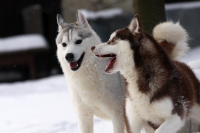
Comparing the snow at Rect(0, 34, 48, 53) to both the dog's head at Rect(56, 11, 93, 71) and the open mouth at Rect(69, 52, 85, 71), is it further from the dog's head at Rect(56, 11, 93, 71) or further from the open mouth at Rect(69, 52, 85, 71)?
the open mouth at Rect(69, 52, 85, 71)

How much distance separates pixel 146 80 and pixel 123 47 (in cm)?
35

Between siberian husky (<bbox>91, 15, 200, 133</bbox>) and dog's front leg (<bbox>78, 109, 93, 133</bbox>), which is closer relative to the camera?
siberian husky (<bbox>91, 15, 200, 133</bbox>)

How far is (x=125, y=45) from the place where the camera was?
7.75ft

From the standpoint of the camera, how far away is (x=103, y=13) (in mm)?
8672

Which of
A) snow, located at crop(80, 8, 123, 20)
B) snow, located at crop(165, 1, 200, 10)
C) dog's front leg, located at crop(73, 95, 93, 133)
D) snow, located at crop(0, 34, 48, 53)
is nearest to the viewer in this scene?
dog's front leg, located at crop(73, 95, 93, 133)

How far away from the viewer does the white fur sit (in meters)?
2.82

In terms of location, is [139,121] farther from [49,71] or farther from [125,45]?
[49,71]

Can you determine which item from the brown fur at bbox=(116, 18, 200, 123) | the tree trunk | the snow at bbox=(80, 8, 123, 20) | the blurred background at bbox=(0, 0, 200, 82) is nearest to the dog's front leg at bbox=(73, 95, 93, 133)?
the brown fur at bbox=(116, 18, 200, 123)

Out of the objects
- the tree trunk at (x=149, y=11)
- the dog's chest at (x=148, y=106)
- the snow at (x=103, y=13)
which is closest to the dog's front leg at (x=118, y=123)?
the dog's chest at (x=148, y=106)

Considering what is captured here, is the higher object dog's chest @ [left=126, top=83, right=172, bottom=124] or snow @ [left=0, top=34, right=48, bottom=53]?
dog's chest @ [left=126, top=83, right=172, bottom=124]

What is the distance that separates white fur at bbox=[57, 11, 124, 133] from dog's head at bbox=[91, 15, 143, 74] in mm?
449

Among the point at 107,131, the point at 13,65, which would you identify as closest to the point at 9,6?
the point at 13,65

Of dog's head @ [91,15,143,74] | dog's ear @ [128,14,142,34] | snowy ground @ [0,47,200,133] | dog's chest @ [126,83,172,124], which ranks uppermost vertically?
dog's ear @ [128,14,142,34]

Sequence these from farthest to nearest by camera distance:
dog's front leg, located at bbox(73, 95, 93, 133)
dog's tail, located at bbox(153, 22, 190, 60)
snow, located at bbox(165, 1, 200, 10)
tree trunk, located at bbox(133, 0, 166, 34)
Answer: snow, located at bbox(165, 1, 200, 10)
tree trunk, located at bbox(133, 0, 166, 34)
dog's tail, located at bbox(153, 22, 190, 60)
dog's front leg, located at bbox(73, 95, 93, 133)
